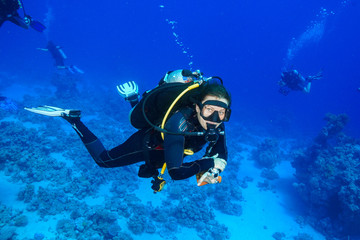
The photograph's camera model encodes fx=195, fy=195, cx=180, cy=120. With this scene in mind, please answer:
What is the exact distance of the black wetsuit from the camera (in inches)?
95.0

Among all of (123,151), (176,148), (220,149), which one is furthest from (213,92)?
(123,151)

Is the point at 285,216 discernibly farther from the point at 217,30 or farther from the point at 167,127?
the point at 217,30

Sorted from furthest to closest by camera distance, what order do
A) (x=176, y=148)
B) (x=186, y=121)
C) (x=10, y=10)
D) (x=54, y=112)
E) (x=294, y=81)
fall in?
(x=294, y=81) → (x=10, y=10) → (x=54, y=112) → (x=186, y=121) → (x=176, y=148)

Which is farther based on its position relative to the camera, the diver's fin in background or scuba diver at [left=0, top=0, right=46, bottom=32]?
scuba diver at [left=0, top=0, right=46, bottom=32]

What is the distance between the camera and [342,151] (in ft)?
46.3

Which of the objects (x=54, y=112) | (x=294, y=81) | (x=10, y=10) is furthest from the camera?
(x=294, y=81)

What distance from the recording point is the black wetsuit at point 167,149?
7.91ft

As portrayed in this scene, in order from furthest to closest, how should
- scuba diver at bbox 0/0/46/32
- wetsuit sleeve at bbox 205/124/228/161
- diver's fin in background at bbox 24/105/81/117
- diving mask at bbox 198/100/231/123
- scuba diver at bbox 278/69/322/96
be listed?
scuba diver at bbox 278/69/322/96 → scuba diver at bbox 0/0/46/32 → diver's fin in background at bbox 24/105/81/117 → wetsuit sleeve at bbox 205/124/228/161 → diving mask at bbox 198/100/231/123

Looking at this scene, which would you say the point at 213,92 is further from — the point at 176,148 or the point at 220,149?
the point at 220,149

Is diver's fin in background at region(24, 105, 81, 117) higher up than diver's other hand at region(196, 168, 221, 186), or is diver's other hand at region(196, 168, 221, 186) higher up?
diver's fin in background at region(24, 105, 81, 117)

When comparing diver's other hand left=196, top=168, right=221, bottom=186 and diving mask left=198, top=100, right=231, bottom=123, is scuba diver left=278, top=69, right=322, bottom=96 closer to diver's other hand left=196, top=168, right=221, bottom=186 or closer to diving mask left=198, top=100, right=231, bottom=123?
diving mask left=198, top=100, right=231, bottom=123

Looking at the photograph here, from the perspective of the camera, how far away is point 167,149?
8.02ft

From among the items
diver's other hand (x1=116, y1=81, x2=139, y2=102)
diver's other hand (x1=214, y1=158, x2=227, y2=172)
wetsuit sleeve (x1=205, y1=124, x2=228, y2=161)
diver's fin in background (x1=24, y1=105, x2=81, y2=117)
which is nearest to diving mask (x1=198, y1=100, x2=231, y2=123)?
diver's other hand (x1=214, y1=158, x2=227, y2=172)

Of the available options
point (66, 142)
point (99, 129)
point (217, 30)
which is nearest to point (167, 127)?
point (66, 142)
